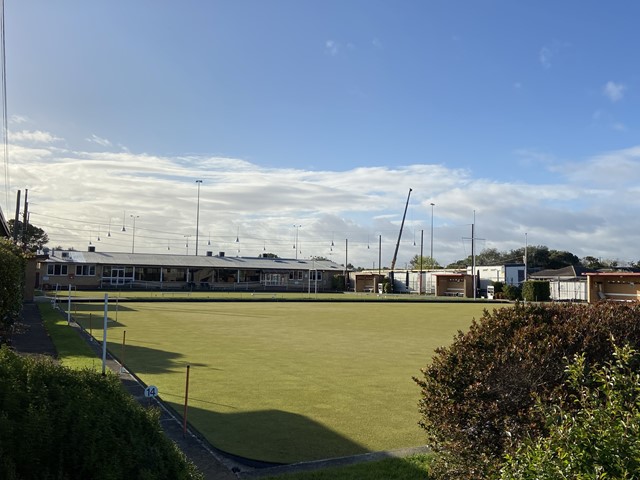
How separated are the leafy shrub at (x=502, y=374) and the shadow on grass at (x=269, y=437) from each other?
2069 millimetres

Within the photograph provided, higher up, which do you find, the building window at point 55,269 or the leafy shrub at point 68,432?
the building window at point 55,269

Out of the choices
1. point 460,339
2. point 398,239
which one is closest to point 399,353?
point 460,339

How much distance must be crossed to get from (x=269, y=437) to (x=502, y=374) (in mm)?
3856

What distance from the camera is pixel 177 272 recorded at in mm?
73938

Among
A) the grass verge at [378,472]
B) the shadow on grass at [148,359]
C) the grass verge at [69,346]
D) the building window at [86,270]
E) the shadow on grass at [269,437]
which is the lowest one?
the shadow on grass at [269,437]

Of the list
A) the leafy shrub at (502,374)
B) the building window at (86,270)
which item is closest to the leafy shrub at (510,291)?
the building window at (86,270)

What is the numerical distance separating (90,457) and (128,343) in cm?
1545

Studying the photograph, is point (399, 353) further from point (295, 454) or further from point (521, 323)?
point (521, 323)

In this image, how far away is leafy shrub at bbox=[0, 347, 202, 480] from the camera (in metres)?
2.92

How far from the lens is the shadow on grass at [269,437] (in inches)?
279

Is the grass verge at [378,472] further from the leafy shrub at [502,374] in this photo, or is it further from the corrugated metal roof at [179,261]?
the corrugated metal roof at [179,261]

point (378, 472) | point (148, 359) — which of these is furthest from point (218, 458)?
point (148, 359)

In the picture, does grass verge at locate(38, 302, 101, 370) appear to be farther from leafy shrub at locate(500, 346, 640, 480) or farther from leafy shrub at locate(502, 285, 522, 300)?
leafy shrub at locate(502, 285, 522, 300)

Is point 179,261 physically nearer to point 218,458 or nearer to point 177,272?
point 177,272
